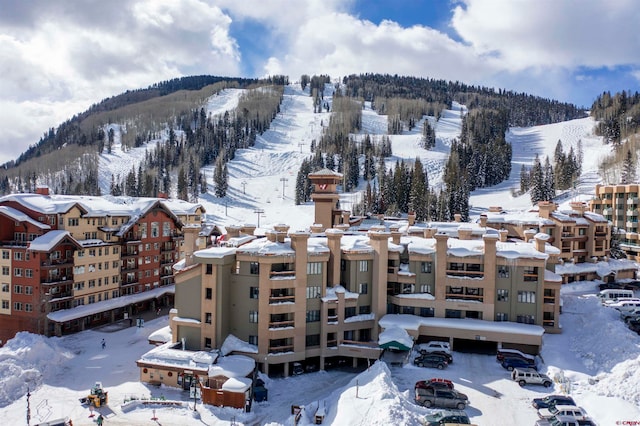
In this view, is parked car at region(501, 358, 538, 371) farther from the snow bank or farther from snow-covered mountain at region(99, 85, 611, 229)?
snow-covered mountain at region(99, 85, 611, 229)

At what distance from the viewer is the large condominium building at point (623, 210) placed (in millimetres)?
82688

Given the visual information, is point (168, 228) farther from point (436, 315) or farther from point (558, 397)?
point (558, 397)

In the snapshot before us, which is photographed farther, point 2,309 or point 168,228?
point 168,228

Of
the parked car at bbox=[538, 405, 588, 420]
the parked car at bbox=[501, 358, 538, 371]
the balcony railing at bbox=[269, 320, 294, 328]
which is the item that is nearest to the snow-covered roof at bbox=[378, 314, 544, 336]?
the parked car at bbox=[501, 358, 538, 371]

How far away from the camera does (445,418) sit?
91.5 feet

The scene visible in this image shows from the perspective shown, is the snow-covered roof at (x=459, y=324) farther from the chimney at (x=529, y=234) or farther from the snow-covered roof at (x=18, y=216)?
the snow-covered roof at (x=18, y=216)

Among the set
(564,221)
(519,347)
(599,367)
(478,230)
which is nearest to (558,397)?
(599,367)

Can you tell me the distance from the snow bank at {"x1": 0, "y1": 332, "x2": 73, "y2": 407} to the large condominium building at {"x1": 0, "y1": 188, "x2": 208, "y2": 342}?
19.8ft

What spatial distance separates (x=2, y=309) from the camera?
4997 cm

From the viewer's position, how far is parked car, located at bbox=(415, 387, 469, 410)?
31.2 metres

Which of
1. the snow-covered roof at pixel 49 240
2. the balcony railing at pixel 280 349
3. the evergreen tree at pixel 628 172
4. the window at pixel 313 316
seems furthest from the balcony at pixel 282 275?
the evergreen tree at pixel 628 172

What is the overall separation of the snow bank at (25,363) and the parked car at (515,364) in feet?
124

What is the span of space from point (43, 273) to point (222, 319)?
23.5 meters

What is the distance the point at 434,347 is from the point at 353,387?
1148 centimetres
